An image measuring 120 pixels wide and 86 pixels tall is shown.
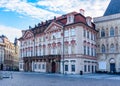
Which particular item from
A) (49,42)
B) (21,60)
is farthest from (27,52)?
(49,42)

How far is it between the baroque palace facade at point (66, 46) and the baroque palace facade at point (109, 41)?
62.9 inches

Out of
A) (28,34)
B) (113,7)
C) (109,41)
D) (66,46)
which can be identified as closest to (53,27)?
(66,46)

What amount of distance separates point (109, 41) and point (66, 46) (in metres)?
11.1

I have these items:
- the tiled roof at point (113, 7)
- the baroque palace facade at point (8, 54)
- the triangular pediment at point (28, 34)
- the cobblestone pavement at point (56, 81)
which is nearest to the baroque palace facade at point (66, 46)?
the triangular pediment at point (28, 34)

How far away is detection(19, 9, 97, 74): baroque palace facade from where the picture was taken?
163 ft

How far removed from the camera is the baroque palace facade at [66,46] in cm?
4962

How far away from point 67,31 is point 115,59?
540 inches

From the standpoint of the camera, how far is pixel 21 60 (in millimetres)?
73312

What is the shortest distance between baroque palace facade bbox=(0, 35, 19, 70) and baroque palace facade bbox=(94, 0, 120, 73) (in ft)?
174

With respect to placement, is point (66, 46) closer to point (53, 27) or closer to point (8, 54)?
point (53, 27)

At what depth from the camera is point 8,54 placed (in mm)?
108500

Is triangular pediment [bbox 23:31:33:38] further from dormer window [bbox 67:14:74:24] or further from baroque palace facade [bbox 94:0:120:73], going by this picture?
baroque palace facade [bbox 94:0:120:73]

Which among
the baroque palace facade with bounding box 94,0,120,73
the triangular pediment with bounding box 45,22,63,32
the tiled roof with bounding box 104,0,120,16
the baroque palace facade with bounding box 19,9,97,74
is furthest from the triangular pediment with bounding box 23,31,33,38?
the tiled roof with bounding box 104,0,120,16

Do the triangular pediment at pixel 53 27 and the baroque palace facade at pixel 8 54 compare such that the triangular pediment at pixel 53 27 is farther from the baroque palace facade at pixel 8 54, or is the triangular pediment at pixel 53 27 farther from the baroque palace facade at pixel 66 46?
the baroque palace facade at pixel 8 54
